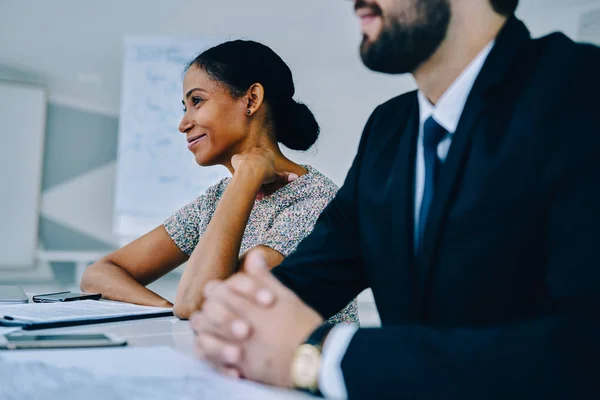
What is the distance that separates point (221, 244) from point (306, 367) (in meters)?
0.80

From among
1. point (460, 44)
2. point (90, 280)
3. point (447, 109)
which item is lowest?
point (90, 280)

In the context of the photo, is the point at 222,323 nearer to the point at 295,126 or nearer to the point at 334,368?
the point at 334,368

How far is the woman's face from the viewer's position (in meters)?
1.70

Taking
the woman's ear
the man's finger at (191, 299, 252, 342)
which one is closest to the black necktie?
the man's finger at (191, 299, 252, 342)

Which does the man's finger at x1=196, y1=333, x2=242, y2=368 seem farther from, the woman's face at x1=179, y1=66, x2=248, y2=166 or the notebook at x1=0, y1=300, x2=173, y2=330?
the woman's face at x1=179, y1=66, x2=248, y2=166

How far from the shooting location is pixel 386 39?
874 mm

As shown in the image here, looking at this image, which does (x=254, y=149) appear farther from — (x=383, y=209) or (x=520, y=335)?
(x=520, y=335)

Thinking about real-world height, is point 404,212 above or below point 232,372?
above

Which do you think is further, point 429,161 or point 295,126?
point 295,126

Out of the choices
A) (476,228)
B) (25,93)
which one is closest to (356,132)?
(25,93)

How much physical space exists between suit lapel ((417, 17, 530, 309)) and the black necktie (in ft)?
0.16

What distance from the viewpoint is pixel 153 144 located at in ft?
12.1

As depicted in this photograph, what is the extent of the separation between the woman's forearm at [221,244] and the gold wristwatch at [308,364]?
0.64 meters

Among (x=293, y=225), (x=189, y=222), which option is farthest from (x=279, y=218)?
(x=189, y=222)
